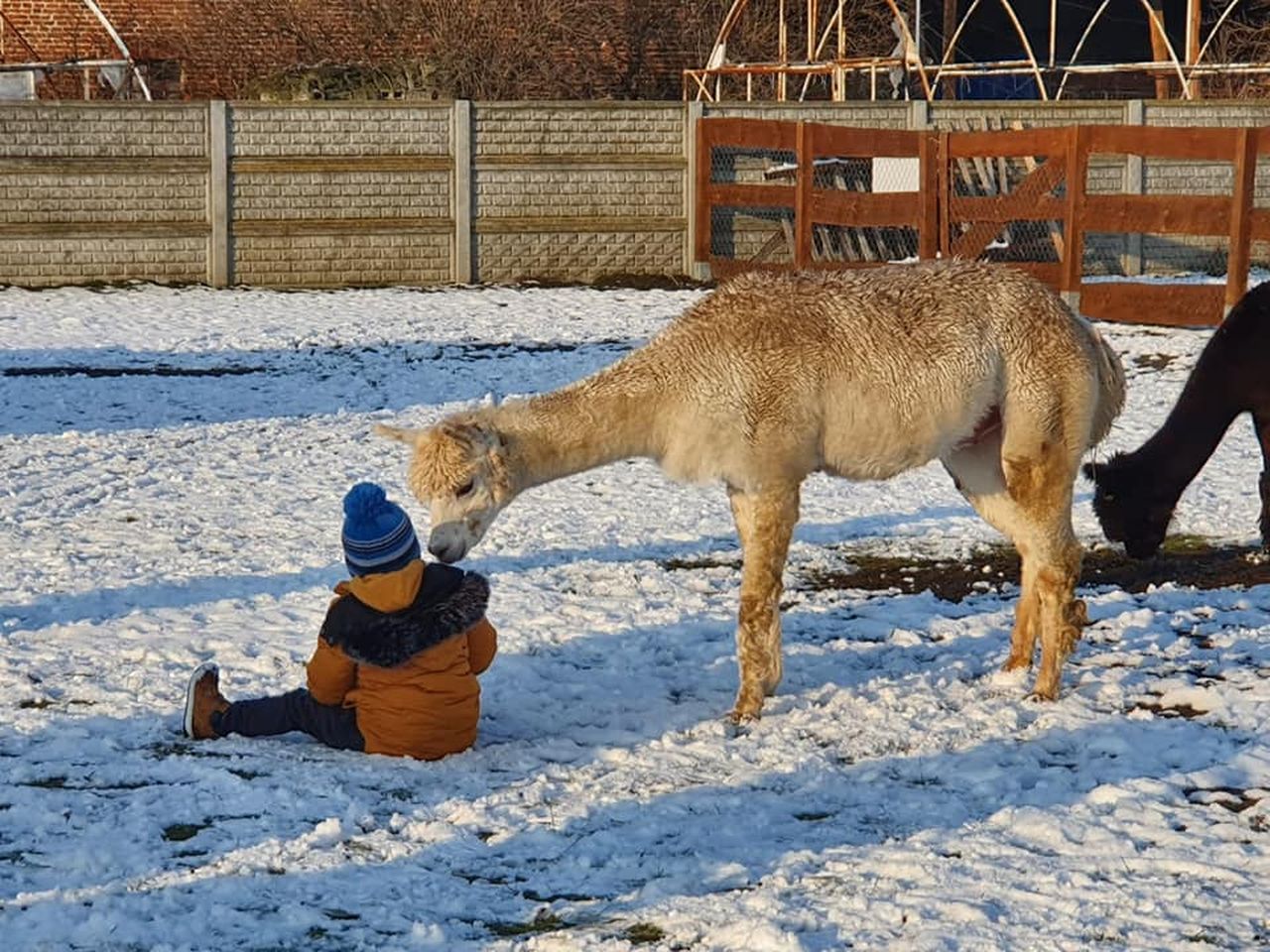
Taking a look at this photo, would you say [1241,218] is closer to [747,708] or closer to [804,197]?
[804,197]

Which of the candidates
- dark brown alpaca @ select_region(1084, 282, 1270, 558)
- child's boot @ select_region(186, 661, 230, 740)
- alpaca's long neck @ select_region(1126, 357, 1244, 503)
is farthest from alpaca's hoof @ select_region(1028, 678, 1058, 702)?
child's boot @ select_region(186, 661, 230, 740)

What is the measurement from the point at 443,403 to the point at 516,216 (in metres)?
7.19

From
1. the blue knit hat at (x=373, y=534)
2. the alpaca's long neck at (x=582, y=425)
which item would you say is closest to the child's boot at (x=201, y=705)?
the blue knit hat at (x=373, y=534)

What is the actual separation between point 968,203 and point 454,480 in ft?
40.3

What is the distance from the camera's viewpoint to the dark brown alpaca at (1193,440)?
803cm

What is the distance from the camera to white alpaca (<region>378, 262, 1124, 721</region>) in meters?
6.11

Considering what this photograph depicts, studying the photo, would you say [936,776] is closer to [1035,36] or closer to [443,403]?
[443,403]

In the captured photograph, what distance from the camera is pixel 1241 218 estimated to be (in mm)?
14820

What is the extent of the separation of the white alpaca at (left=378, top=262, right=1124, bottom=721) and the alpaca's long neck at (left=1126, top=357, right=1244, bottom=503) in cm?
163

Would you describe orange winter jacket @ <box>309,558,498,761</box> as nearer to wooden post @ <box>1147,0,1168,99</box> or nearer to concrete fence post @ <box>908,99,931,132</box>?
concrete fence post @ <box>908,99,931,132</box>

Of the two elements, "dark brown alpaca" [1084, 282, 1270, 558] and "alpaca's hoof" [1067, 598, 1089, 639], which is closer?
"alpaca's hoof" [1067, 598, 1089, 639]

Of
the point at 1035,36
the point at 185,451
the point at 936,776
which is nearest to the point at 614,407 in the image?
the point at 936,776

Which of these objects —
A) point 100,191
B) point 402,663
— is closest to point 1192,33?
point 100,191

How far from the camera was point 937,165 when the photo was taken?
680 inches
